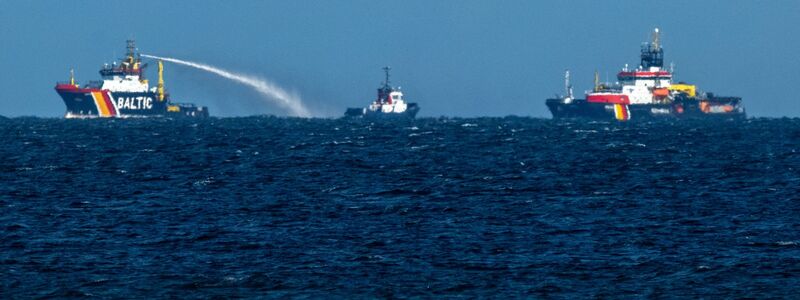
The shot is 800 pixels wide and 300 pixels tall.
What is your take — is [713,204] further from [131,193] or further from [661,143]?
[661,143]

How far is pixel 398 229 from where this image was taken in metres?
39.9

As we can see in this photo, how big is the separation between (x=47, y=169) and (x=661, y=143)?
54.7 metres

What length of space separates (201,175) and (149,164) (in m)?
9.60

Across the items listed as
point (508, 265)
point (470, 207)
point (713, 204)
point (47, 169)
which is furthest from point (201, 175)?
point (508, 265)

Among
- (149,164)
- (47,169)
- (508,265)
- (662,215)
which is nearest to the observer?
(508,265)

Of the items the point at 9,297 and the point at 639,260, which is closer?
the point at 9,297

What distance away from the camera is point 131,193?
170ft

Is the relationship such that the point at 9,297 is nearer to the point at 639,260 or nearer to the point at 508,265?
the point at 508,265

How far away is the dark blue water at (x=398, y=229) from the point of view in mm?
30438

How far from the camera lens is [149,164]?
71.2 m

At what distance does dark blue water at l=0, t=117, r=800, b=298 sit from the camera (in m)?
30.4

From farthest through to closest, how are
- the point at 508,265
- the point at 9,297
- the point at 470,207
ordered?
the point at 470,207, the point at 508,265, the point at 9,297

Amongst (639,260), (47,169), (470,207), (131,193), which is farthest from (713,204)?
(47,169)

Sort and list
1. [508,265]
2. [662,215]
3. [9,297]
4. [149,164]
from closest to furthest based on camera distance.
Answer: [9,297], [508,265], [662,215], [149,164]
